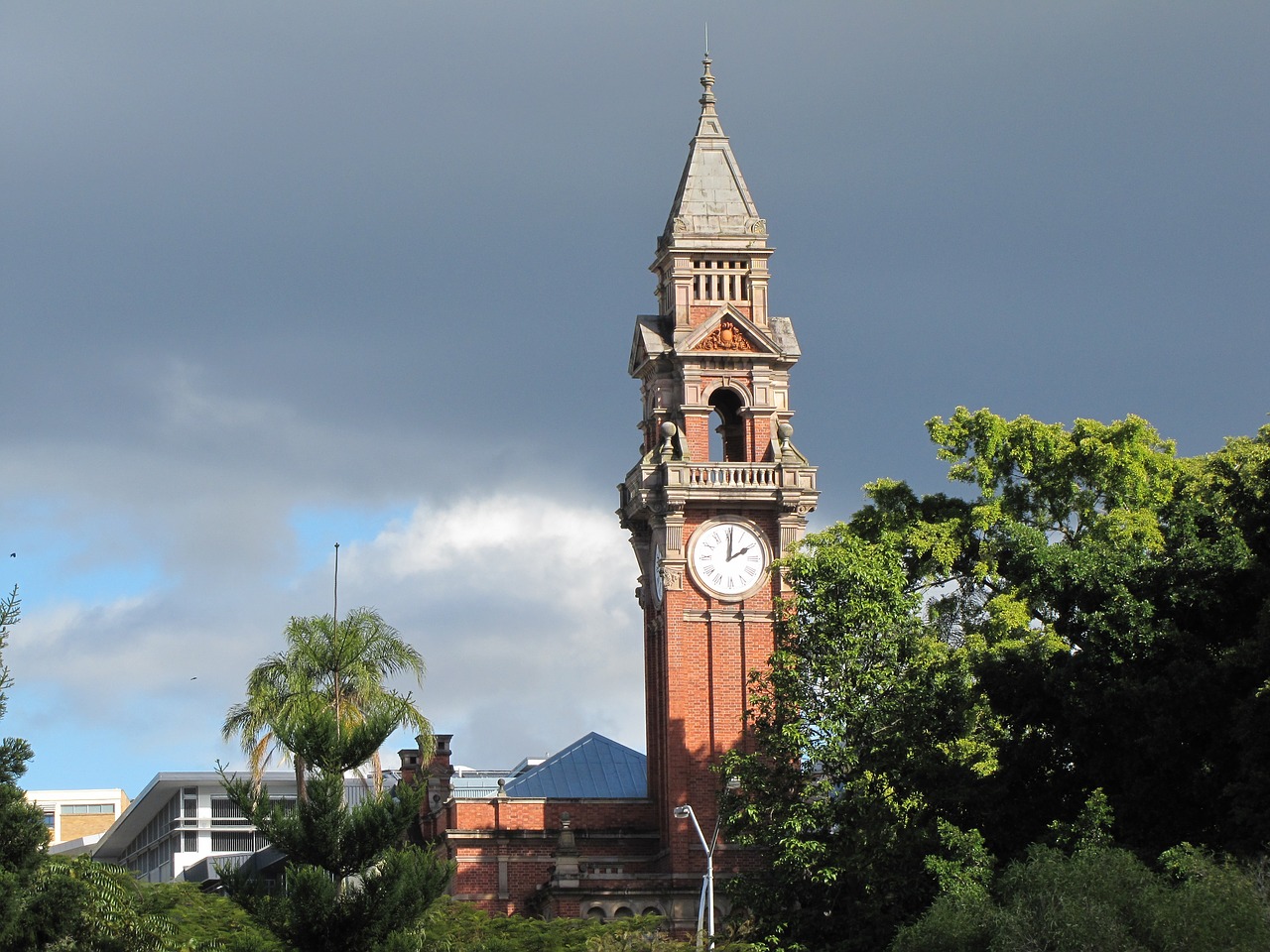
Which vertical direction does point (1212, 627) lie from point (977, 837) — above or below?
above

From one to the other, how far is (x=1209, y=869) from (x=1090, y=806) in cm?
507

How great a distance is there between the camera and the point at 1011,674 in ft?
152

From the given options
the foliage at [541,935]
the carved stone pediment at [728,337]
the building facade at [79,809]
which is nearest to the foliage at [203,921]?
the foliage at [541,935]

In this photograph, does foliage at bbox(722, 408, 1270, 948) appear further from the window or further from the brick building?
the window

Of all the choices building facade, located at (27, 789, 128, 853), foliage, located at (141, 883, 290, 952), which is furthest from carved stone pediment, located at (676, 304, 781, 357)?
building facade, located at (27, 789, 128, 853)

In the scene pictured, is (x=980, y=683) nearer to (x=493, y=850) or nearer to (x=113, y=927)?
(x=113, y=927)

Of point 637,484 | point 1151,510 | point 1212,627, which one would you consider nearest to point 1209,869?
point 1212,627

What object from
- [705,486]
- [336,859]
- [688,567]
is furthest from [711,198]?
[336,859]

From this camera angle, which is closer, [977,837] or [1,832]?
[1,832]

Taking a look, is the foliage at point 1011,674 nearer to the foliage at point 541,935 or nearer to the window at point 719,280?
the foliage at point 541,935

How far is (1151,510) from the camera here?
5381 centimetres

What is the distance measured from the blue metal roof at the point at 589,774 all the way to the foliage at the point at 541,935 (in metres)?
12.1

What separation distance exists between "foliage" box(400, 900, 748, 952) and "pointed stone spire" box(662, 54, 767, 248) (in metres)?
21.6

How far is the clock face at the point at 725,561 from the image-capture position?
6412cm
